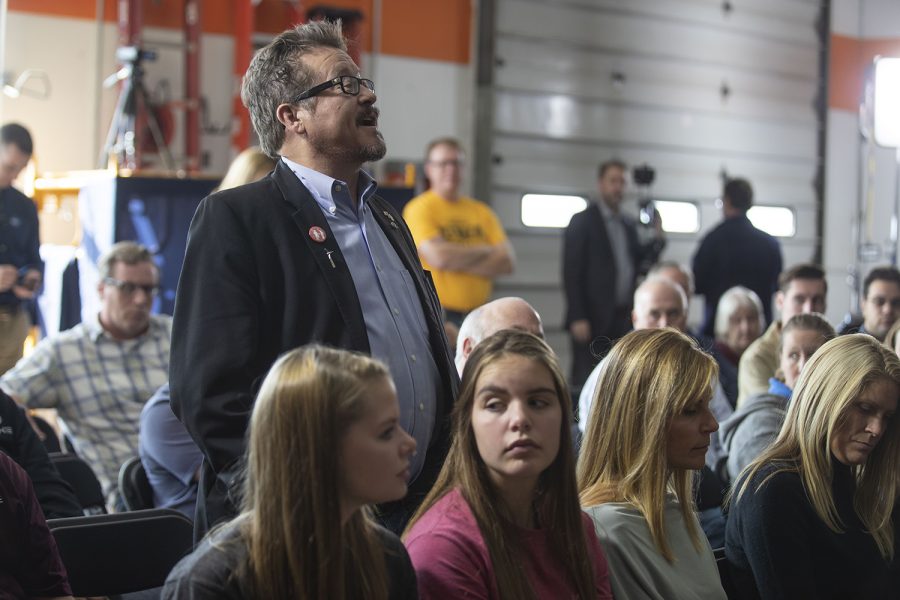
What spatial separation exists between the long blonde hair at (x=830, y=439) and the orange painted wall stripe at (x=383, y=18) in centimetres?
539

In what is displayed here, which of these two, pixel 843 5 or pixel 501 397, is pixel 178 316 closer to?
pixel 501 397

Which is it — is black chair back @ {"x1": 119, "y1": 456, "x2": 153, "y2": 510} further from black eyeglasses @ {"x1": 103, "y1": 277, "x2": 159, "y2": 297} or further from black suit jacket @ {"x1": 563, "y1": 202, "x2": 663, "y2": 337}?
black suit jacket @ {"x1": 563, "y1": 202, "x2": 663, "y2": 337}

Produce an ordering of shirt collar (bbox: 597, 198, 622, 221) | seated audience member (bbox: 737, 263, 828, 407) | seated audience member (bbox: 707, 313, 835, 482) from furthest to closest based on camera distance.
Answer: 1. shirt collar (bbox: 597, 198, 622, 221)
2. seated audience member (bbox: 737, 263, 828, 407)
3. seated audience member (bbox: 707, 313, 835, 482)

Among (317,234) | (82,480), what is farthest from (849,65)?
(317,234)

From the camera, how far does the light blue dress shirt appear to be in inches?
78.7

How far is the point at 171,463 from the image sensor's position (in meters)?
2.98

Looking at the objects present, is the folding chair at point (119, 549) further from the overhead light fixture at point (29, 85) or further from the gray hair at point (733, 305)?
the overhead light fixture at point (29, 85)

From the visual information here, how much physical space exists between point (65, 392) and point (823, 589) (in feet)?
8.27

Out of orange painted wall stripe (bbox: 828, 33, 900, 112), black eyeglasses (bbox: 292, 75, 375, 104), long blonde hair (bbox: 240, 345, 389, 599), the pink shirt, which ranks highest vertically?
orange painted wall stripe (bbox: 828, 33, 900, 112)

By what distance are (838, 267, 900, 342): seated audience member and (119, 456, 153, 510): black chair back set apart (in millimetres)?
3174

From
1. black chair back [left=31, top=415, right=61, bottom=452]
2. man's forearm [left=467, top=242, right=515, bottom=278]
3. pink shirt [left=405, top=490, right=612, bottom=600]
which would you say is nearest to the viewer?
pink shirt [left=405, top=490, right=612, bottom=600]

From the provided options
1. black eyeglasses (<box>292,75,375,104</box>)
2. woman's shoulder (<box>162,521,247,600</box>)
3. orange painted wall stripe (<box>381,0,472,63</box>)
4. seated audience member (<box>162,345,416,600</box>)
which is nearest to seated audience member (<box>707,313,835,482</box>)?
black eyeglasses (<box>292,75,375,104</box>)

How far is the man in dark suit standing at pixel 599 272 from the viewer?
668 centimetres

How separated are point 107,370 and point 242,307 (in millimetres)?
2163
